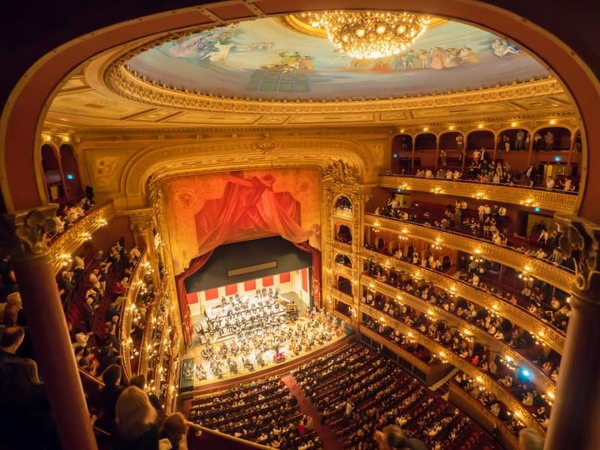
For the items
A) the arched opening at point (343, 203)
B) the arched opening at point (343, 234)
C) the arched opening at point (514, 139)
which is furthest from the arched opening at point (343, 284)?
the arched opening at point (514, 139)

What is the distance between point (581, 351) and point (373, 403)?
12.3 m

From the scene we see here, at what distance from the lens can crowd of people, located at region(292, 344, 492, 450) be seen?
12.2m

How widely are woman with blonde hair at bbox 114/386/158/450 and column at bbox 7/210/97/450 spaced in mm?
824

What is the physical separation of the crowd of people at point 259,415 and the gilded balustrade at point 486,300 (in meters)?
8.14

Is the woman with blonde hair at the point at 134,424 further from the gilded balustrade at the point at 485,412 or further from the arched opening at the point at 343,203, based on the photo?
the arched opening at the point at 343,203

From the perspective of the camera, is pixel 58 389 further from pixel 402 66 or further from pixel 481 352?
pixel 481 352

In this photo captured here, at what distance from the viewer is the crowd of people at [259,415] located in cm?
1180

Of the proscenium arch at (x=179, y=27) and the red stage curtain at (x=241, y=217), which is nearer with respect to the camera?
the proscenium arch at (x=179, y=27)

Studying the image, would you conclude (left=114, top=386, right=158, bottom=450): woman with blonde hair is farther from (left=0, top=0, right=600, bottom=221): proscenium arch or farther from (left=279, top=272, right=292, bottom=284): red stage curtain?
(left=279, top=272, right=292, bottom=284): red stage curtain

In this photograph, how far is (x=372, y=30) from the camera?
466 cm

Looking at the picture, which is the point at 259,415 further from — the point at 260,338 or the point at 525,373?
the point at 525,373

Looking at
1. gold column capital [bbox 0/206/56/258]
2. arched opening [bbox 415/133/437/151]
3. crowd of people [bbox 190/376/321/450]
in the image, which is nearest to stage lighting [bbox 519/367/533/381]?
crowd of people [bbox 190/376/321/450]

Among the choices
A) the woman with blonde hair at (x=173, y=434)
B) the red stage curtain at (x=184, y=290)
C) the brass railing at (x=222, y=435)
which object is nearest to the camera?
the woman with blonde hair at (x=173, y=434)

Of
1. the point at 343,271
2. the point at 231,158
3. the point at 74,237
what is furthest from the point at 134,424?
the point at 343,271
